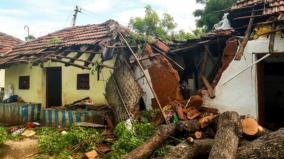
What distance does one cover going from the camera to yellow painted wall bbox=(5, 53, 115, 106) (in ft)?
41.9

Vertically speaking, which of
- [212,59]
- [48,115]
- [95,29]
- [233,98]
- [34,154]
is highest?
[95,29]

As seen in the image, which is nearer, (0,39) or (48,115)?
(48,115)

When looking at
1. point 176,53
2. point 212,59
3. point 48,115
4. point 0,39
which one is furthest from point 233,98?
point 0,39

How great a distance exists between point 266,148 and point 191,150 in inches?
66.7

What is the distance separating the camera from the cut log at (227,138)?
6160 mm

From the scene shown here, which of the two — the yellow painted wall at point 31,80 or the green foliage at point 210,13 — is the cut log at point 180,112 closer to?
the yellow painted wall at point 31,80

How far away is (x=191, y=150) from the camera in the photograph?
6965mm

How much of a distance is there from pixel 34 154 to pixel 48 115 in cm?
313

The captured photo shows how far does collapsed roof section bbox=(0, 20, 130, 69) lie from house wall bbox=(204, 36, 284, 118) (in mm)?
4578

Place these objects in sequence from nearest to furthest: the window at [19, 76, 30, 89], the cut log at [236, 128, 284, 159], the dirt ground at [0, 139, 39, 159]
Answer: the cut log at [236, 128, 284, 159], the dirt ground at [0, 139, 39, 159], the window at [19, 76, 30, 89]

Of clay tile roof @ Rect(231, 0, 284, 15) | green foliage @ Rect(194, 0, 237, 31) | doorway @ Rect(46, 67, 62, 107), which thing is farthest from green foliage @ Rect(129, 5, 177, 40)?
clay tile roof @ Rect(231, 0, 284, 15)

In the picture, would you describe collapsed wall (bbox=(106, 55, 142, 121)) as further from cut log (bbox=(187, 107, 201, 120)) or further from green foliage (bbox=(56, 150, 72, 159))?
Answer: green foliage (bbox=(56, 150, 72, 159))

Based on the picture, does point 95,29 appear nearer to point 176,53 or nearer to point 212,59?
point 176,53

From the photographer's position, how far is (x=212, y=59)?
9.96 m
